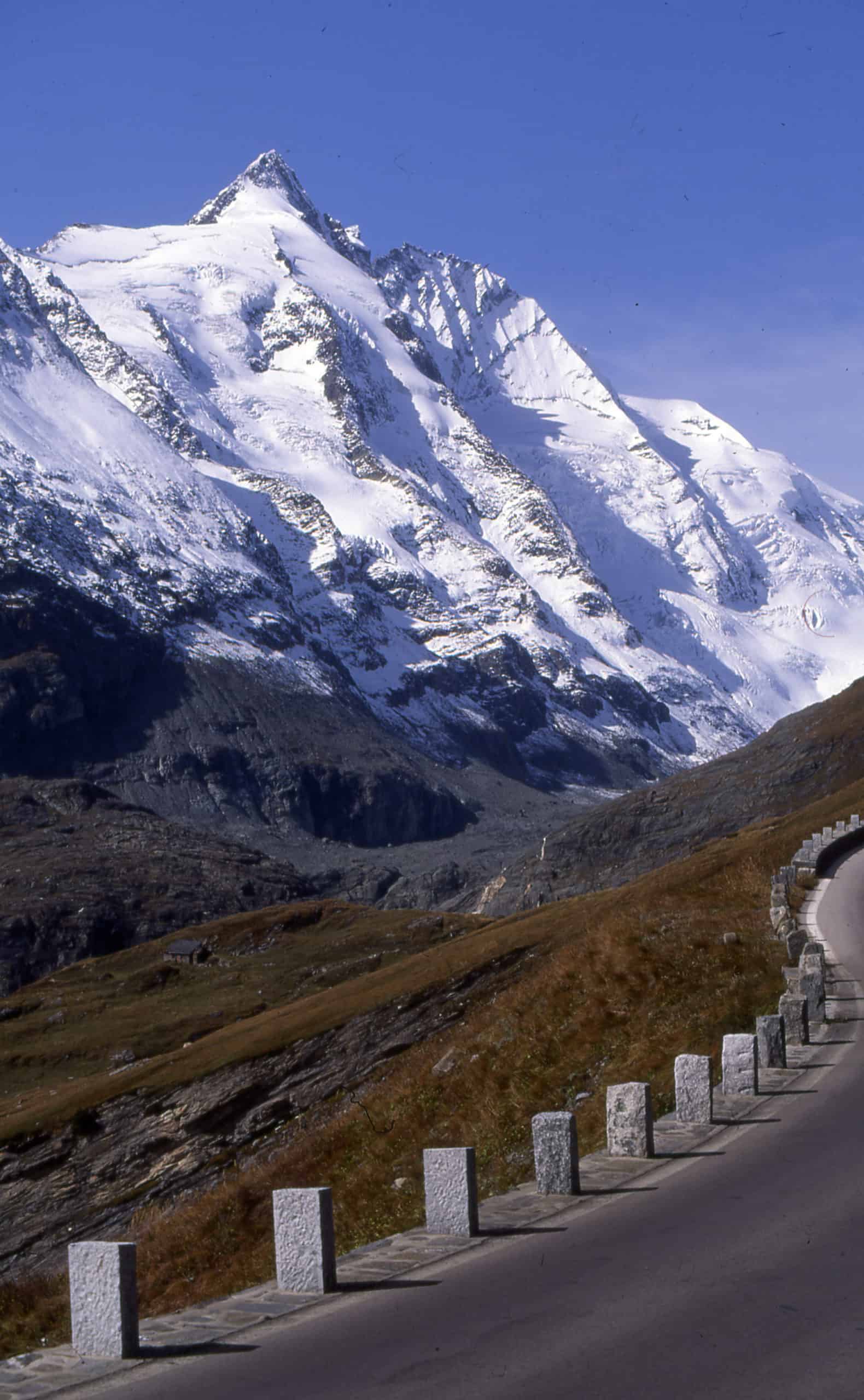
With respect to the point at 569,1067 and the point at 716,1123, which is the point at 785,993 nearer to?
the point at 569,1067

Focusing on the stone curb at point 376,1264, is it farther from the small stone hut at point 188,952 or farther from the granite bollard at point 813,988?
the small stone hut at point 188,952

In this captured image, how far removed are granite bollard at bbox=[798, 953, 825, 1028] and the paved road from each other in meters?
10.6

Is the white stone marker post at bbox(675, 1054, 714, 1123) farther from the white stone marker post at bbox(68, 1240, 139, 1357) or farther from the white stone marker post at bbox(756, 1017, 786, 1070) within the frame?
the white stone marker post at bbox(68, 1240, 139, 1357)

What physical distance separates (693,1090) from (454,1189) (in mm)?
5860

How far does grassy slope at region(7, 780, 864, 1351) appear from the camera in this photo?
24453mm

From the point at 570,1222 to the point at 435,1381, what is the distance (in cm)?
482

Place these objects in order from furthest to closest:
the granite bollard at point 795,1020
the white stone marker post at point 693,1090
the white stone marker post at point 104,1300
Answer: the granite bollard at point 795,1020, the white stone marker post at point 693,1090, the white stone marker post at point 104,1300

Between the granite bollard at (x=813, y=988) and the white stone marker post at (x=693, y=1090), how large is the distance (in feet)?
23.9

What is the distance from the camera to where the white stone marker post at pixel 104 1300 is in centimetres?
1297

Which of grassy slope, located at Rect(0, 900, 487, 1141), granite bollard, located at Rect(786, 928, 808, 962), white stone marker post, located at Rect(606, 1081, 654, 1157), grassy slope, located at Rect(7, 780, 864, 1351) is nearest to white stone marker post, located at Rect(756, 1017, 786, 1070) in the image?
grassy slope, located at Rect(7, 780, 864, 1351)

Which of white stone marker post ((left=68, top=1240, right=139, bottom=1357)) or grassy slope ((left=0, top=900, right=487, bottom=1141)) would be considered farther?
grassy slope ((left=0, top=900, right=487, bottom=1141))

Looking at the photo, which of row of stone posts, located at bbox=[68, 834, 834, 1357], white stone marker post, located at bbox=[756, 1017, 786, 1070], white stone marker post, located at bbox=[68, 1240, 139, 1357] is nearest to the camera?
white stone marker post, located at bbox=[68, 1240, 139, 1357]

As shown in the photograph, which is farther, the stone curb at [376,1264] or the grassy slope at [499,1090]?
the grassy slope at [499,1090]

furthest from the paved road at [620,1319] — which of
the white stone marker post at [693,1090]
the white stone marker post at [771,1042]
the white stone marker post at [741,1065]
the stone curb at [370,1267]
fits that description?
the white stone marker post at [771,1042]
